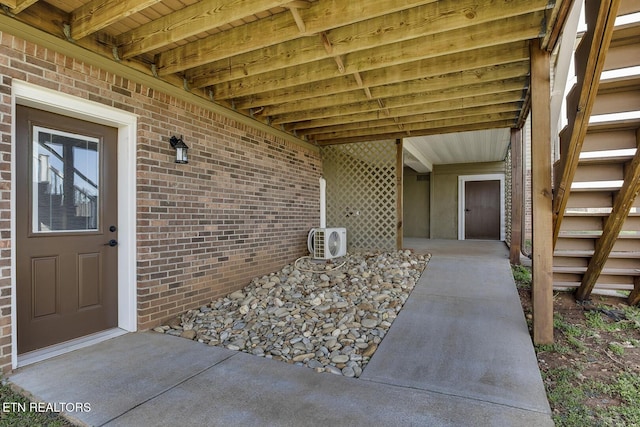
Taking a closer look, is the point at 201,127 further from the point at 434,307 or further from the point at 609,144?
the point at 609,144

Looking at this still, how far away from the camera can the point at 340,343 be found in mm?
2885

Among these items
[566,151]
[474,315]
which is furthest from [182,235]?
[566,151]

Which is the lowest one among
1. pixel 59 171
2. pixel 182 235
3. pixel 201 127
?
pixel 182 235

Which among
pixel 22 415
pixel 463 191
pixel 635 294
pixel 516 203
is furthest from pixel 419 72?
pixel 463 191

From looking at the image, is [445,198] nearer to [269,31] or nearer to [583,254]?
[583,254]

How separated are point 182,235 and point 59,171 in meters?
1.19

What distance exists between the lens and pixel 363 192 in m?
6.62

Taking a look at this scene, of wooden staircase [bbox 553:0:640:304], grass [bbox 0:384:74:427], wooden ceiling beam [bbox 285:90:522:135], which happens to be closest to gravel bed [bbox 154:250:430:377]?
grass [bbox 0:384:74:427]

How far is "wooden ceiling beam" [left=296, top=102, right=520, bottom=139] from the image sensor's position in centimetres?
454

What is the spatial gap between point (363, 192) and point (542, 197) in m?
3.93

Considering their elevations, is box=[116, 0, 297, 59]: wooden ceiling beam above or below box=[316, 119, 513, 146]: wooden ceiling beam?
above

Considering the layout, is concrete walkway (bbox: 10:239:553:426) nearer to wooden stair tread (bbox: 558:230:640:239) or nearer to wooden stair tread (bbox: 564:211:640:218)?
wooden stair tread (bbox: 558:230:640:239)

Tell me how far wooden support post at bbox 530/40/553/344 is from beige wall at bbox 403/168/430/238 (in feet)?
25.0

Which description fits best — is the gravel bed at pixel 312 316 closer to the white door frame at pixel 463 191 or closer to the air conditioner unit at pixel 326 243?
the air conditioner unit at pixel 326 243
